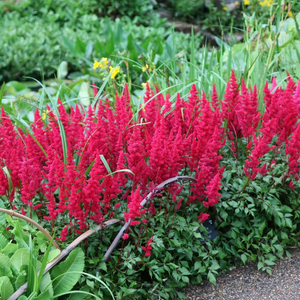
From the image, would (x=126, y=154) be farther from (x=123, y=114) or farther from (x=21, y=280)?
(x=21, y=280)

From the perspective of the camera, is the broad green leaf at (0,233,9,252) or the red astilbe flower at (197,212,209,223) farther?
the red astilbe flower at (197,212,209,223)

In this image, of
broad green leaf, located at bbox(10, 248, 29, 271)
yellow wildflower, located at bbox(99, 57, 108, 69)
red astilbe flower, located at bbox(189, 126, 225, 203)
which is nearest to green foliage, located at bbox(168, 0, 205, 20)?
yellow wildflower, located at bbox(99, 57, 108, 69)

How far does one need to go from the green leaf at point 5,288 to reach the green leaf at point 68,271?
223mm

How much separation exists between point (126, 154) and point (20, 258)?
0.72 meters

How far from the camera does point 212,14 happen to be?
1124 cm

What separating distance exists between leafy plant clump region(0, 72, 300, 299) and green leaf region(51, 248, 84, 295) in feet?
0.31

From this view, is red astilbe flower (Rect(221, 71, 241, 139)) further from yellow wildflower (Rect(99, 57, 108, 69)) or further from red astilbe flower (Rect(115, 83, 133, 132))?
yellow wildflower (Rect(99, 57, 108, 69))

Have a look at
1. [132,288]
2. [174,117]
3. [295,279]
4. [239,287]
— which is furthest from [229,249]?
[174,117]

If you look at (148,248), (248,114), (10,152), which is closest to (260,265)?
(148,248)

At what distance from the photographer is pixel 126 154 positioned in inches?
89.0

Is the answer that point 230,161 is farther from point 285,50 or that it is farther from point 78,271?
point 285,50

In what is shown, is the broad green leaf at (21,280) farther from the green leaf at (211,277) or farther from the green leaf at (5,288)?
the green leaf at (211,277)

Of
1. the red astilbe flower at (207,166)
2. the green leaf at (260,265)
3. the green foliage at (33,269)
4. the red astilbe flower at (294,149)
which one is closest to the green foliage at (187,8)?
the red astilbe flower at (294,149)

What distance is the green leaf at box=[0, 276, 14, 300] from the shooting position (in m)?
1.89
